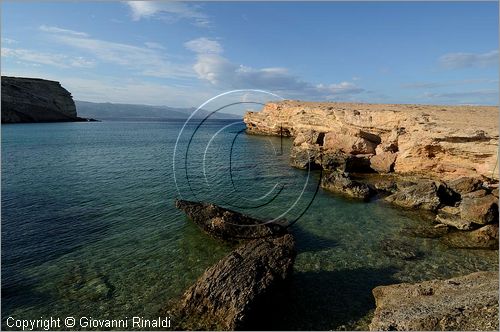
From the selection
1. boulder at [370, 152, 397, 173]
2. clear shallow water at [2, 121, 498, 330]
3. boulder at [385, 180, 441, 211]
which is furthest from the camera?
boulder at [370, 152, 397, 173]

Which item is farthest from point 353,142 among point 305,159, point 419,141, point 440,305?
point 440,305

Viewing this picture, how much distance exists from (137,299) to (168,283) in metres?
1.59

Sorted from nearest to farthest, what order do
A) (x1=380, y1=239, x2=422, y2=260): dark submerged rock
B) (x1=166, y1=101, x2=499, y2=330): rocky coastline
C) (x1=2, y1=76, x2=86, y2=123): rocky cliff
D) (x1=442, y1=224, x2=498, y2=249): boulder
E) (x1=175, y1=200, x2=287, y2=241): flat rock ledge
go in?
(x1=166, y1=101, x2=499, y2=330): rocky coastline
(x1=380, y1=239, x2=422, y2=260): dark submerged rock
(x1=442, y1=224, x2=498, y2=249): boulder
(x1=175, y1=200, x2=287, y2=241): flat rock ledge
(x1=2, y1=76, x2=86, y2=123): rocky cliff

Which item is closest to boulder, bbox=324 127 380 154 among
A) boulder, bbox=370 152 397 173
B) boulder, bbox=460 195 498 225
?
boulder, bbox=370 152 397 173

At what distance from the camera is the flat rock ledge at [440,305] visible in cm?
1011

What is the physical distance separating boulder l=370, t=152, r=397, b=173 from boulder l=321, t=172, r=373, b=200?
8034mm

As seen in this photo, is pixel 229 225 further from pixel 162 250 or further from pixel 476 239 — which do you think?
pixel 476 239

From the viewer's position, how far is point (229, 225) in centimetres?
1892

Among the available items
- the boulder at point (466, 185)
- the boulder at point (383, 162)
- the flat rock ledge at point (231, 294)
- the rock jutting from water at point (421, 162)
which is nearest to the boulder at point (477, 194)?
the rock jutting from water at point (421, 162)

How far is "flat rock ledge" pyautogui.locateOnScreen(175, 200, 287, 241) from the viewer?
1872cm

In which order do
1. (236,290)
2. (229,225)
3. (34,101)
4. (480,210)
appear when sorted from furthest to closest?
(34,101) < (480,210) < (229,225) < (236,290)

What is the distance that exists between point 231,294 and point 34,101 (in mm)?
148724

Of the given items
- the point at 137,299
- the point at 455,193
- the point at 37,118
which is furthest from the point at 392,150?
the point at 37,118

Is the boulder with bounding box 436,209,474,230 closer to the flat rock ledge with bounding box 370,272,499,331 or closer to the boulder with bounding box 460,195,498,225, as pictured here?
the boulder with bounding box 460,195,498,225
